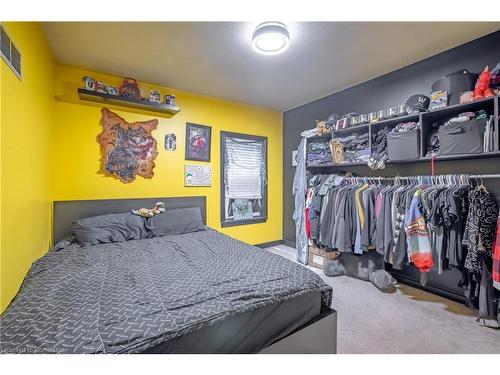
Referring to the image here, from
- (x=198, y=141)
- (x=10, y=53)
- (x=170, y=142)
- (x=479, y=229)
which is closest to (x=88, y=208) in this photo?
(x=170, y=142)

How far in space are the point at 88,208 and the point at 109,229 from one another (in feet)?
1.66

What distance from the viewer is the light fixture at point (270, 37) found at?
182 centimetres

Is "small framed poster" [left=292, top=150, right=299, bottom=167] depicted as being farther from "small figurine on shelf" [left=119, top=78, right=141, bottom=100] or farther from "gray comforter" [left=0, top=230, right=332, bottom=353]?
"small figurine on shelf" [left=119, top=78, right=141, bottom=100]

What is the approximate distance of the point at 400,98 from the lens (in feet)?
8.71

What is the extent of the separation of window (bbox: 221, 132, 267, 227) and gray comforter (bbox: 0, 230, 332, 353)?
5.71 feet

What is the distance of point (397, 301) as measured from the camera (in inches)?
89.6

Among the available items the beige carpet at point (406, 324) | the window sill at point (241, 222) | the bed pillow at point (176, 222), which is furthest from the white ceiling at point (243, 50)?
the beige carpet at point (406, 324)

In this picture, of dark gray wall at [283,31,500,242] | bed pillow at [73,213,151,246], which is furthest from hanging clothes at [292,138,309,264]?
bed pillow at [73,213,151,246]

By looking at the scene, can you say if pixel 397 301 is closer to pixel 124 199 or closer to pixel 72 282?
pixel 72 282

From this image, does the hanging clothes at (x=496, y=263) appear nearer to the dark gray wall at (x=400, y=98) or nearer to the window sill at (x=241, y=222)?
the dark gray wall at (x=400, y=98)

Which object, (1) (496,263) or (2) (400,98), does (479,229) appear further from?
(2) (400,98)

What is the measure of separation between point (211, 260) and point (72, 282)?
847 millimetres

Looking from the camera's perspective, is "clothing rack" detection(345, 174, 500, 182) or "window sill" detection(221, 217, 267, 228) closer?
"clothing rack" detection(345, 174, 500, 182)

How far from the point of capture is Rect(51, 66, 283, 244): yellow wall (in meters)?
2.56
